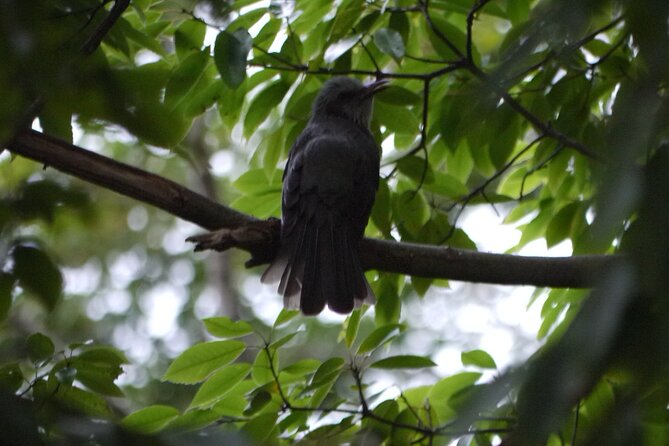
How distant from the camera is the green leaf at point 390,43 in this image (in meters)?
3.54

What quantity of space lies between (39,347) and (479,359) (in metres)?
Result: 1.81

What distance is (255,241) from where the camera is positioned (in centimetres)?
395

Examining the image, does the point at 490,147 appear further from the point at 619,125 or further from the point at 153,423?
the point at 619,125

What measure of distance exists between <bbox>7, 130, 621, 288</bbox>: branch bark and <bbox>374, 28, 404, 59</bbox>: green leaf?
3.17ft

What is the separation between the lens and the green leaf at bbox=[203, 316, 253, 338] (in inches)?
133

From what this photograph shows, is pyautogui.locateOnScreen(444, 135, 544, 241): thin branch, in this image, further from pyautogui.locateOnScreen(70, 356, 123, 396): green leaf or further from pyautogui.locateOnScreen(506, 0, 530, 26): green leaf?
pyautogui.locateOnScreen(70, 356, 123, 396): green leaf

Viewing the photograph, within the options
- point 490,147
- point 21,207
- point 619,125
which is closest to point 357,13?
point 490,147

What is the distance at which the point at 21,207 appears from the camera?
1484 mm

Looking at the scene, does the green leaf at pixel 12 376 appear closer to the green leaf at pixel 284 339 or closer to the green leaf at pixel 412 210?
the green leaf at pixel 284 339

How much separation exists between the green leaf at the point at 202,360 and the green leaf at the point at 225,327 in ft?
0.18

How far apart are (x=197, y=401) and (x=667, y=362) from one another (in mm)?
2699

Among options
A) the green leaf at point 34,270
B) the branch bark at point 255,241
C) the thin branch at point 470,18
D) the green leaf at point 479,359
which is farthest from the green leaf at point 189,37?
the green leaf at point 34,270

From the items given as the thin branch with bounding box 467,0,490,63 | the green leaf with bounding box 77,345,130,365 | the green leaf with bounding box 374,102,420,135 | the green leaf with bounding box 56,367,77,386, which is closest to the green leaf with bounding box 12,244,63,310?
the green leaf with bounding box 56,367,77,386

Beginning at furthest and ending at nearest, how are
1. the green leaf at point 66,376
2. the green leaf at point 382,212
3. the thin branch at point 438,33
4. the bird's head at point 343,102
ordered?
the bird's head at point 343,102, the green leaf at point 382,212, the thin branch at point 438,33, the green leaf at point 66,376
